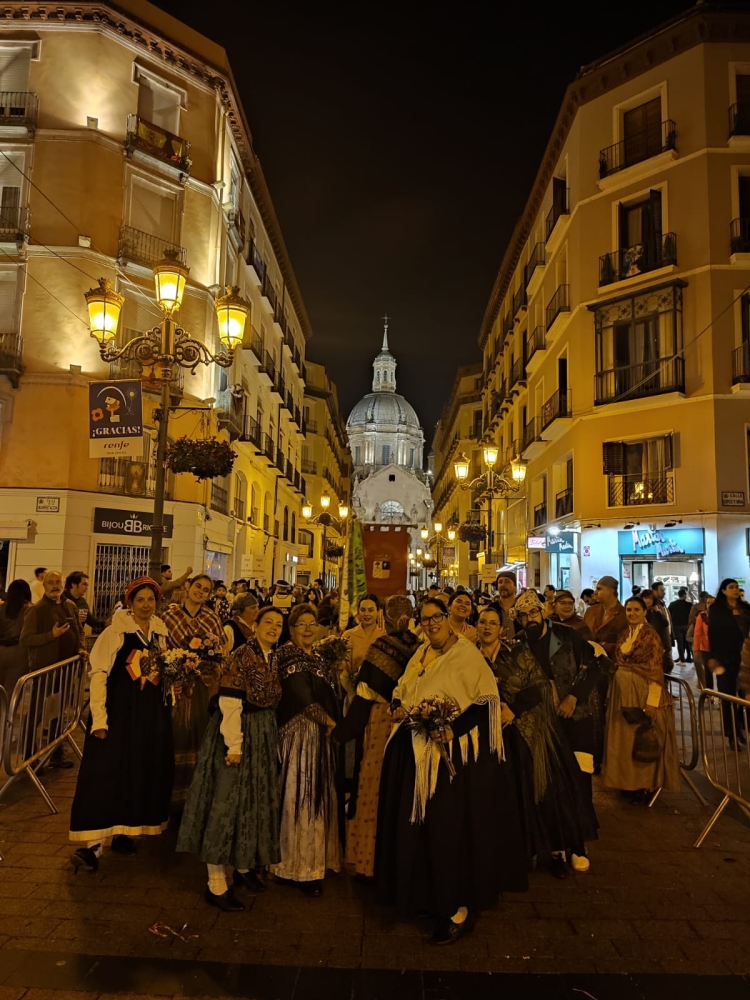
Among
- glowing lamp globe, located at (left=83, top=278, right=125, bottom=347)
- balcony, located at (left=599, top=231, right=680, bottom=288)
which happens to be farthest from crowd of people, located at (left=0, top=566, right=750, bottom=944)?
balcony, located at (left=599, top=231, right=680, bottom=288)

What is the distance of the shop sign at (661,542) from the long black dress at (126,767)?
16.0 m

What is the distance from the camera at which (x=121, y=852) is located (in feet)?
17.1

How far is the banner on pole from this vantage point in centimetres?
962

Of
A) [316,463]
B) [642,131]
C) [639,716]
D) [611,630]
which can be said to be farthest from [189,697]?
[316,463]

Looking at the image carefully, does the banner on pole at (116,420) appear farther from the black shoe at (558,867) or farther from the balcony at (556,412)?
the balcony at (556,412)

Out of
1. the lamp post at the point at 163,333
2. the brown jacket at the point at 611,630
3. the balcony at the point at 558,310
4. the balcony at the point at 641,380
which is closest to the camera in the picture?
the brown jacket at the point at 611,630

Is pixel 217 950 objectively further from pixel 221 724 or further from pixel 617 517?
pixel 617 517

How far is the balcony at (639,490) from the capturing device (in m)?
18.9

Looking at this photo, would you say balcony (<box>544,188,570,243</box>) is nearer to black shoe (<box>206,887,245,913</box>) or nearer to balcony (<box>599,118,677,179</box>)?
balcony (<box>599,118,677,179</box>)

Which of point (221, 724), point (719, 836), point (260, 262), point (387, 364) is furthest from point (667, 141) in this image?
point (387, 364)

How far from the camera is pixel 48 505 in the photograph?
712 inches

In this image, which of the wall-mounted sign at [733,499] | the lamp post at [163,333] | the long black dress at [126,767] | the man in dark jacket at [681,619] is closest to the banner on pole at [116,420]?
the lamp post at [163,333]

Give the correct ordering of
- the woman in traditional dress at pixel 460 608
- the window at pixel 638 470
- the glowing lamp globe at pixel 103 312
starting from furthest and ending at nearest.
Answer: the window at pixel 638 470, the glowing lamp globe at pixel 103 312, the woman in traditional dress at pixel 460 608

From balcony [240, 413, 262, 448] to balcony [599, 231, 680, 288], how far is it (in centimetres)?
1244
